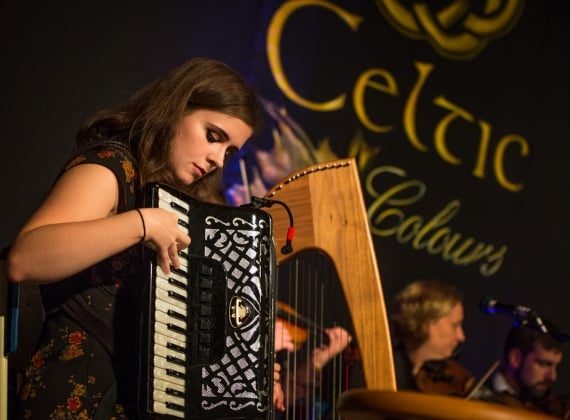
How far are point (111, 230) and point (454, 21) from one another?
11.5ft

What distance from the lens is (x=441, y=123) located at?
465 centimetres

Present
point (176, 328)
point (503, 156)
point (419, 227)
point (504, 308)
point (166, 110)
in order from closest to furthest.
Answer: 1. point (176, 328)
2. point (166, 110)
3. point (504, 308)
4. point (419, 227)
5. point (503, 156)

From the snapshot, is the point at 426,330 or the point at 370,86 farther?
the point at 370,86

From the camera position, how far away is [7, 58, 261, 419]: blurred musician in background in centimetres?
155

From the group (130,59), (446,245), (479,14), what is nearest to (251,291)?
(130,59)

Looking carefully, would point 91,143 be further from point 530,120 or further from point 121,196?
point 530,120

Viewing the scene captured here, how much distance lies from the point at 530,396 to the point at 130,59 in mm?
2593

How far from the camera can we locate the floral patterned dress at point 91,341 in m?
1.67

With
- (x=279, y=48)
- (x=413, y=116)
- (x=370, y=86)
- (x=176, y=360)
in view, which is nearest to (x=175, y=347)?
(x=176, y=360)

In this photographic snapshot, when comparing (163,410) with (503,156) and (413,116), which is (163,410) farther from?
(503,156)

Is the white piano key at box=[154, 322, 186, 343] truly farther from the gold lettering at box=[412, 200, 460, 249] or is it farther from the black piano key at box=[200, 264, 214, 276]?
the gold lettering at box=[412, 200, 460, 249]

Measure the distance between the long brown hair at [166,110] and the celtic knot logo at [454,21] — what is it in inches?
106

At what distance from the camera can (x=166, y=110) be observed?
189cm

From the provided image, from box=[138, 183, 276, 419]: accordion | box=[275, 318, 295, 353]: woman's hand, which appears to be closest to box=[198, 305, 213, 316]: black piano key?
box=[138, 183, 276, 419]: accordion
